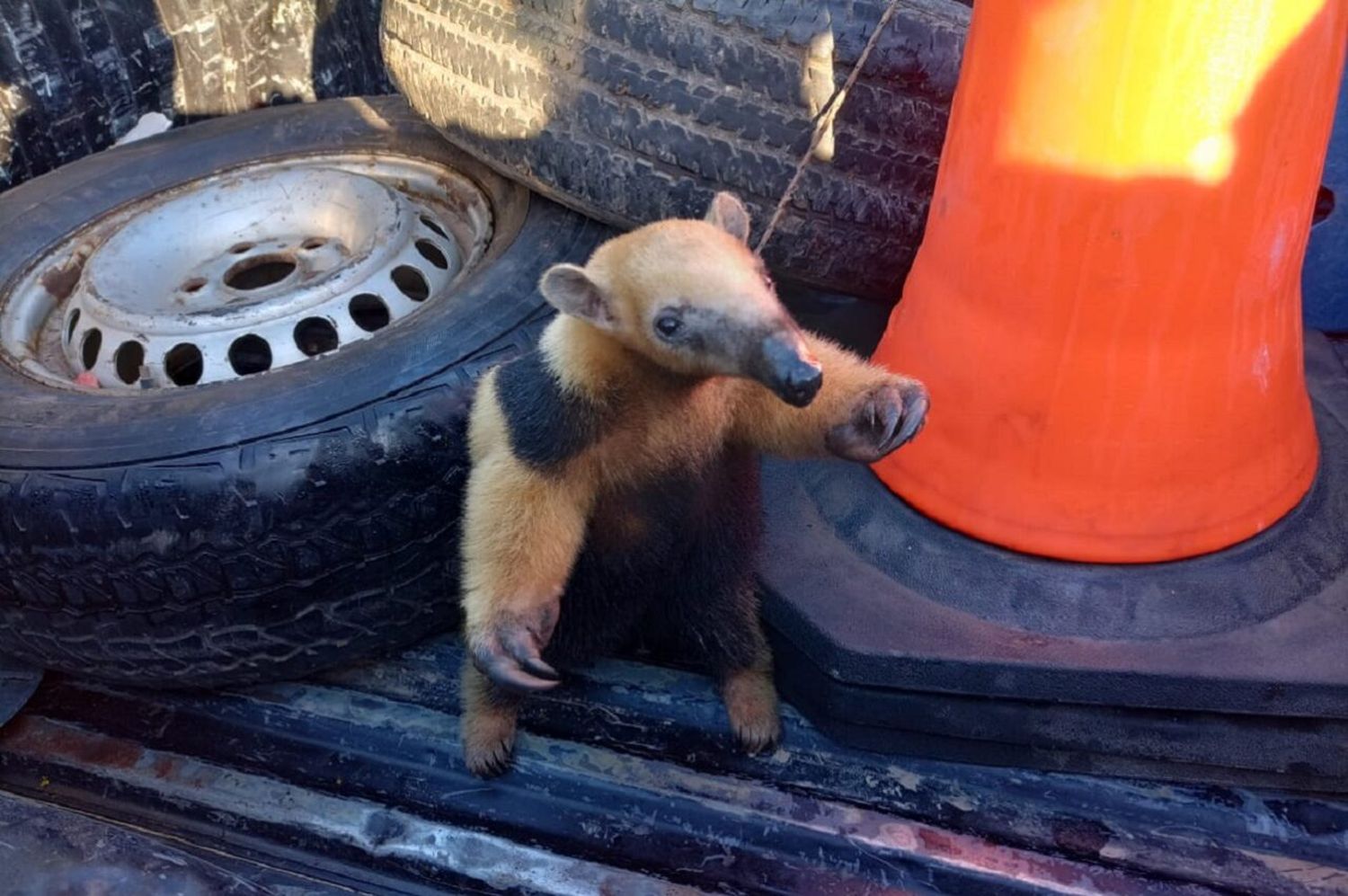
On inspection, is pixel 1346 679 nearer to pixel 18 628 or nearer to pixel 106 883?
pixel 106 883

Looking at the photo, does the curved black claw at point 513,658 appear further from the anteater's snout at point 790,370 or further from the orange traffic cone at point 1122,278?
the orange traffic cone at point 1122,278

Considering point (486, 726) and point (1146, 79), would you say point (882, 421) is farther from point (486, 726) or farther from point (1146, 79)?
point (486, 726)

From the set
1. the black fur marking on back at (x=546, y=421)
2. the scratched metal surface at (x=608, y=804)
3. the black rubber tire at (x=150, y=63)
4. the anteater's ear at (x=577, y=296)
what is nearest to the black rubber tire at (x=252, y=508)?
the scratched metal surface at (x=608, y=804)

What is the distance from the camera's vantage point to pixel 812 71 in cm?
217

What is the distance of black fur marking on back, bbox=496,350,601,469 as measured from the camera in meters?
1.72

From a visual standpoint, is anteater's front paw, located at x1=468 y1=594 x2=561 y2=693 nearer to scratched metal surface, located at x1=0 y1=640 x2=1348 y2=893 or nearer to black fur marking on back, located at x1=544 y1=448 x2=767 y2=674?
black fur marking on back, located at x1=544 y1=448 x2=767 y2=674

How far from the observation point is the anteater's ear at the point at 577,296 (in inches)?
63.3

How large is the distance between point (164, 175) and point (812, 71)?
5.56 ft

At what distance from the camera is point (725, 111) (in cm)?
218

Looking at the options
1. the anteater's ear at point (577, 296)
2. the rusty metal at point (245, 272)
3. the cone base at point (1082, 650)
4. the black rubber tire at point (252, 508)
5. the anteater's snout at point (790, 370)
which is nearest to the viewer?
the anteater's snout at point (790, 370)

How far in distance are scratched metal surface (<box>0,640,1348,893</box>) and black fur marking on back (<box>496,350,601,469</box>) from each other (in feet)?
2.14

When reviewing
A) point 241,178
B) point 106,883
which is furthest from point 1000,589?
point 241,178

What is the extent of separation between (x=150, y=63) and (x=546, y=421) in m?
2.30

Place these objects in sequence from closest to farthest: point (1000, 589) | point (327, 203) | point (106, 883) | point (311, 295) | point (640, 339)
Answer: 1. point (106, 883)
2. point (640, 339)
3. point (1000, 589)
4. point (311, 295)
5. point (327, 203)
